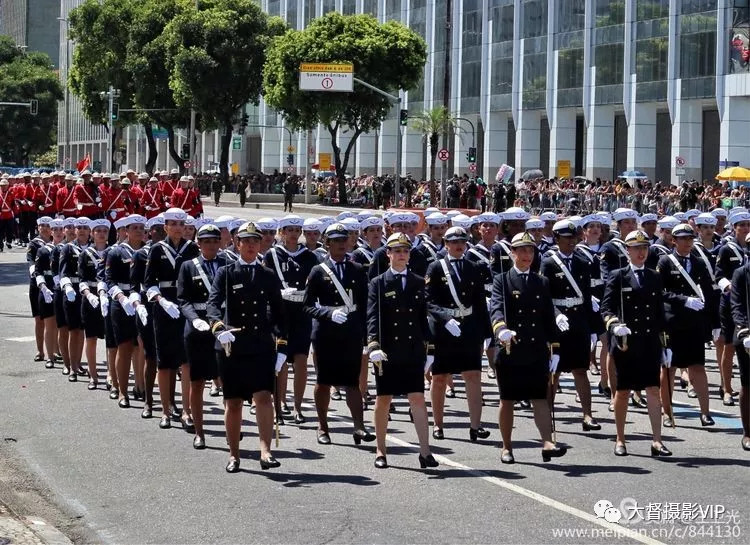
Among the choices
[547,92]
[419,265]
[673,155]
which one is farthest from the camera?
[547,92]

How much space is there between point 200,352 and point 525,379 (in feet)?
9.63

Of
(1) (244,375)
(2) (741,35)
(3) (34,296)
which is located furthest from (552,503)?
(2) (741,35)

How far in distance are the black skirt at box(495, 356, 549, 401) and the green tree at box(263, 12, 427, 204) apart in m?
52.8

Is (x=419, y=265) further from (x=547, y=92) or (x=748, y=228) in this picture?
(x=547, y=92)

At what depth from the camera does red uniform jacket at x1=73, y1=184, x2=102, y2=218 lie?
29.0 metres

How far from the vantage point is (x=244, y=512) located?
967 centimetres

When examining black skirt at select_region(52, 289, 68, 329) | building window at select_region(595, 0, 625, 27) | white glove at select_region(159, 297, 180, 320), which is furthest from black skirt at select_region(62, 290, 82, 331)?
building window at select_region(595, 0, 625, 27)

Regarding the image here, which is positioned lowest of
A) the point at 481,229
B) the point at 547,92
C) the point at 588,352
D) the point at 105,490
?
the point at 105,490

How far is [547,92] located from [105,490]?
201 ft

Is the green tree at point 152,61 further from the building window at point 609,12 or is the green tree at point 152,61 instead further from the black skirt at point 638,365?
the black skirt at point 638,365

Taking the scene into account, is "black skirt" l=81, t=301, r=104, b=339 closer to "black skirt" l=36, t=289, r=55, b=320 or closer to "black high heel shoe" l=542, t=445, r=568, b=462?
"black skirt" l=36, t=289, r=55, b=320

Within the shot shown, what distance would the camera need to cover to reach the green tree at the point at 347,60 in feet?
211

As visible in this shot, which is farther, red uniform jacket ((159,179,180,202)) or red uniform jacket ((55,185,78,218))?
red uniform jacket ((159,179,180,202))

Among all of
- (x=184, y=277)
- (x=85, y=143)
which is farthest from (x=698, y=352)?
(x=85, y=143)
